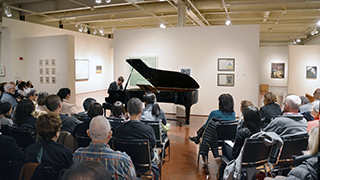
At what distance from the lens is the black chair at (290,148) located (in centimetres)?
297

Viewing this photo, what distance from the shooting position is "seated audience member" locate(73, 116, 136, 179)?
2.12 m

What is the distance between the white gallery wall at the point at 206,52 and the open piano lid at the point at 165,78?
1.73 m

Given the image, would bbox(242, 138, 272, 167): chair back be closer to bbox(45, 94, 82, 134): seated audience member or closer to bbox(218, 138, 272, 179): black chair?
bbox(218, 138, 272, 179): black chair

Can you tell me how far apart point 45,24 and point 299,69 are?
13.4 meters

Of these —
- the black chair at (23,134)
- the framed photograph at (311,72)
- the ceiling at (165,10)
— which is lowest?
the black chair at (23,134)

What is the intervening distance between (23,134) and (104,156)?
5.14ft

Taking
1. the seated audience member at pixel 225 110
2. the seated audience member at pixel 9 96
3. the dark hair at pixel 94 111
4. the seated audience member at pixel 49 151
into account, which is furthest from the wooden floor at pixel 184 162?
the seated audience member at pixel 9 96

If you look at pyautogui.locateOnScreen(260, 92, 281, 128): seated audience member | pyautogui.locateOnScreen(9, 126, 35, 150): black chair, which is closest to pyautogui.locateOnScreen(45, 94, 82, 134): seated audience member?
pyautogui.locateOnScreen(9, 126, 35, 150): black chair

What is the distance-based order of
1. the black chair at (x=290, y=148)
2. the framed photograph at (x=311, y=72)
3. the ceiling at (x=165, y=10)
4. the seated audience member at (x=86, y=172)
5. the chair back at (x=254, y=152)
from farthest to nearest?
the framed photograph at (x=311, y=72), the ceiling at (x=165, y=10), the black chair at (x=290, y=148), the chair back at (x=254, y=152), the seated audience member at (x=86, y=172)

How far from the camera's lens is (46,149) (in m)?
2.22

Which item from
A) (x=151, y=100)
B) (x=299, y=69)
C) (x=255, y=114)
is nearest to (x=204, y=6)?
(x=299, y=69)

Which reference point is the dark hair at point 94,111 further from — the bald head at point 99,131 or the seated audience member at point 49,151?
the bald head at point 99,131

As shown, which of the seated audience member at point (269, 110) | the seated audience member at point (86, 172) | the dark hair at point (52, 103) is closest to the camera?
the seated audience member at point (86, 172)
